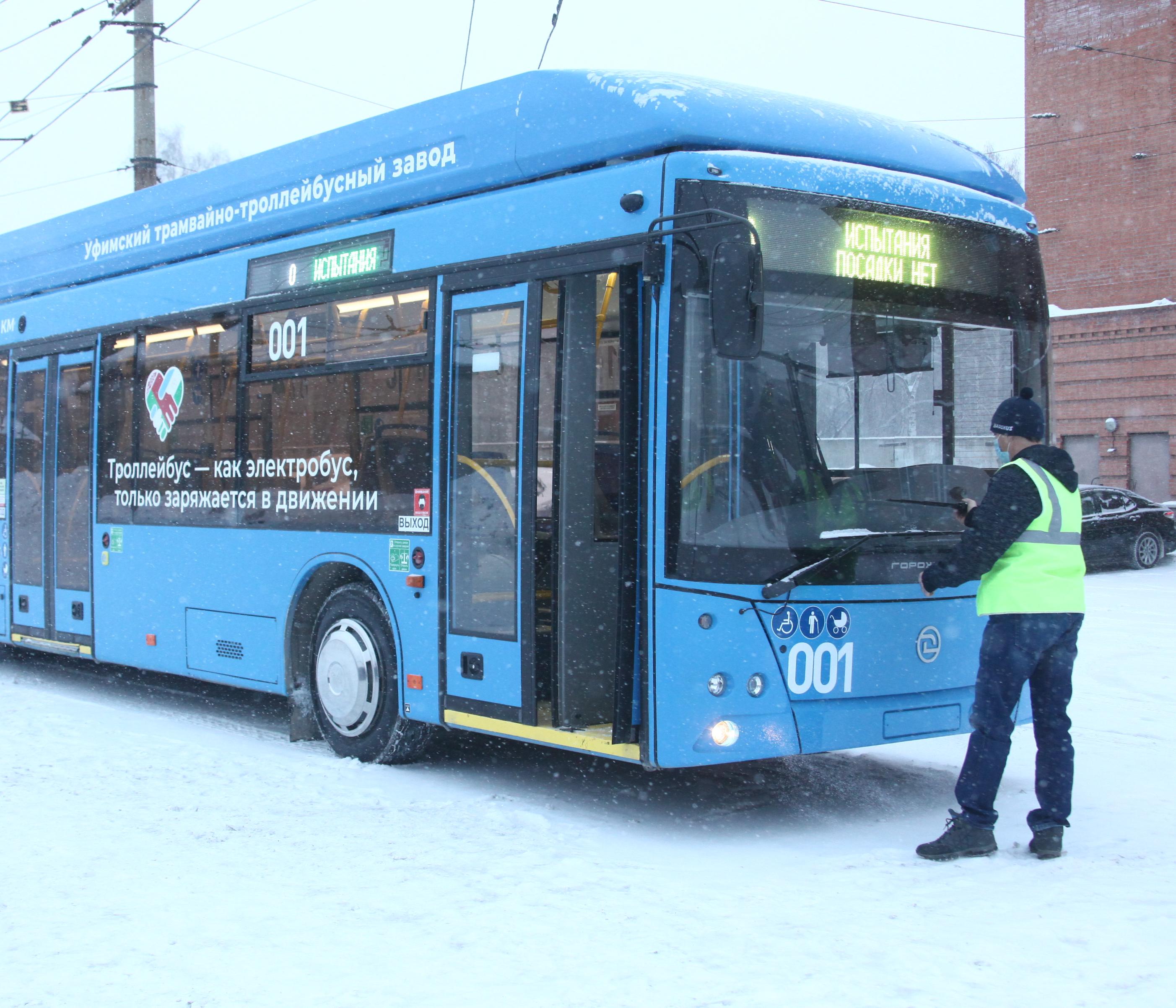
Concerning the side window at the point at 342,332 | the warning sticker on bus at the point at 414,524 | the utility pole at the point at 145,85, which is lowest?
the warning sticker on bus at the point at 414,524

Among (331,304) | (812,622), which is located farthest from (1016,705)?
(331,304)

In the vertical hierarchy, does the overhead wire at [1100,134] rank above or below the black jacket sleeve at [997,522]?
above

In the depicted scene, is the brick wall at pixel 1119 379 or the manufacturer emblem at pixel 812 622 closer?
the manufacturer emblem at pixel 812 622

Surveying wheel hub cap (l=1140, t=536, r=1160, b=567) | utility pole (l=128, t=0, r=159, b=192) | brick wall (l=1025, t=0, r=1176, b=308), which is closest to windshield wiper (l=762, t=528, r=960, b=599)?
utility pole (l=128, t=0, r=159, b=192)

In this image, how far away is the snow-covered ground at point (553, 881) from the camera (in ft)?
14.1

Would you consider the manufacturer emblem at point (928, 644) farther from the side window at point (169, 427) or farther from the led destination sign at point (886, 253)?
the side window at point (169, 427)

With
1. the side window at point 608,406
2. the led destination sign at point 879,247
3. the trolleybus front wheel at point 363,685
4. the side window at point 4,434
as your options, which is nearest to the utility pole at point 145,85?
the side window at point 4,434

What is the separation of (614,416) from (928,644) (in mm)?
1796

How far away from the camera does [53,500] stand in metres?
10.6

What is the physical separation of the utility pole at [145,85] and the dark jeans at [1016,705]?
13.1 metres

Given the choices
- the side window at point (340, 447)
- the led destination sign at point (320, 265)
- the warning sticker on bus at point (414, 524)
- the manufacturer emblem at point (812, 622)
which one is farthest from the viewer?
the led destination sign at point (320, 265)

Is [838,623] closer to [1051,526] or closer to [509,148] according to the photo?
[1051,526]

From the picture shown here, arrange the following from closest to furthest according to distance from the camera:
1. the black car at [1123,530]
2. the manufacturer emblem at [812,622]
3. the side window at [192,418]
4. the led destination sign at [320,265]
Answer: the manufacturer emblem at [812,622] < the led destination sign at [320,265] < the side window at [192,418] < the black car at [1123,530]

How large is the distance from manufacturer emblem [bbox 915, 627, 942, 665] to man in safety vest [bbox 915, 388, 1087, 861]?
0.60 m
